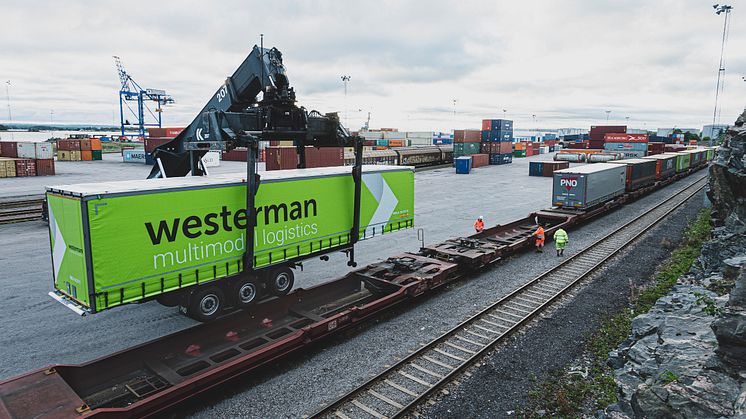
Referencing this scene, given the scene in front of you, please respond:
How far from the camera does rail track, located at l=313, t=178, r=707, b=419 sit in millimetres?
9109

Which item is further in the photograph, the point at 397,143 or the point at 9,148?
the point at 397,143

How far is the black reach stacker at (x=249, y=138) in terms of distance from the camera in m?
11.6

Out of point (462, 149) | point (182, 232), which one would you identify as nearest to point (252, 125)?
point (182, 232)

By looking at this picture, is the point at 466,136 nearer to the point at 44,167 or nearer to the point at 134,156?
the point at 134,156

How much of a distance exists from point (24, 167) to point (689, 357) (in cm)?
6420

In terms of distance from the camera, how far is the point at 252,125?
12.7 meters

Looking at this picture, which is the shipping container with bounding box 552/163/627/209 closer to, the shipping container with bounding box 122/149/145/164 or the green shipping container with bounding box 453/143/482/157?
the green shipping container with bounding box 453/143/482/157

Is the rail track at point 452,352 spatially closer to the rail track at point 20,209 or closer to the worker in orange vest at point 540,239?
the worker in orange vest at point 540,239

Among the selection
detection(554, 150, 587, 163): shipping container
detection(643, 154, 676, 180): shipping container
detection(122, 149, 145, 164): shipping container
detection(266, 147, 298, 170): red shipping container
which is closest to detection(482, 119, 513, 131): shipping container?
detection(554, 150, 587, 163): shipping container

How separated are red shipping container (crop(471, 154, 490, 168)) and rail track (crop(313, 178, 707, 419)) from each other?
2089 inches

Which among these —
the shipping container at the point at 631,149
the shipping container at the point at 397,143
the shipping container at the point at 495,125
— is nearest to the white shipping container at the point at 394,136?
the shipping container at the point at 397,143

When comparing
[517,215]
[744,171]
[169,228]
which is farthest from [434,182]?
[169,228]

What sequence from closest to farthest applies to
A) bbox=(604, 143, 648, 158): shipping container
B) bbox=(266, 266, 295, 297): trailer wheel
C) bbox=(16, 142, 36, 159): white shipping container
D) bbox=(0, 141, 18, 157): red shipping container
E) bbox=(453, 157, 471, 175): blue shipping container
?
1. bbox=(266, 266, 295, 297): trailer wheel
2. bbox=(16, 142, 36, 159): white shipping container
3. bbox=(453, 157, 471, 175): blue shipping container
4. bbox=(0, 141, 18, 157): red shipping container
5. bbox=(604, 143, 648, 158): shipping container

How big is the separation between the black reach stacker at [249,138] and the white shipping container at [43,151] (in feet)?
187
